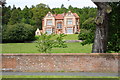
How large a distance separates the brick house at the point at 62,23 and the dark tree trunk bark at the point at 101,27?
54611mm

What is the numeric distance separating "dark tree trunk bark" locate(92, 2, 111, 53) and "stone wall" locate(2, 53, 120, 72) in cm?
151

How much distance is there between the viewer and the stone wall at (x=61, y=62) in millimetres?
12750

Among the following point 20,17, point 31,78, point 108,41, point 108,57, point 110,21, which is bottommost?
point 31,78

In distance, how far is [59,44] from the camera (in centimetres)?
1532

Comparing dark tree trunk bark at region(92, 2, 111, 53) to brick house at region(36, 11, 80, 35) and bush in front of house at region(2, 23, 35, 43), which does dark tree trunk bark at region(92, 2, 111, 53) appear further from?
brick house at region(36, 11, 80, 35)

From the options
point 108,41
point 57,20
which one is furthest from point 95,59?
point 57,20

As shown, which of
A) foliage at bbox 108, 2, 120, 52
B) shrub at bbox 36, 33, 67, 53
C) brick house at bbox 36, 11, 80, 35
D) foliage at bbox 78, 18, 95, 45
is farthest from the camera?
brick house at bbox 36, 11, 80, 35

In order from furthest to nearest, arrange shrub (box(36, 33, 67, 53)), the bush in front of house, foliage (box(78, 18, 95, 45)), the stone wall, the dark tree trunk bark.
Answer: the bush in front of house < foliage (box(78, 18, 95, 45)) < shrub (box(36, 33, 67, 53)) < the dark tree trunk bark < the stone wall

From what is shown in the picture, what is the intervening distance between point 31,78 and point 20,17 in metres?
66.9

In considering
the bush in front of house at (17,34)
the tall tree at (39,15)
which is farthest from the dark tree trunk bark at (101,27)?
the tall tree at (39,15)

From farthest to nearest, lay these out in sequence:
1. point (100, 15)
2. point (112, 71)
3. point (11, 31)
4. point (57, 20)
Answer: point (57, 20) → point (11, 31) → point (100, 15) → point (112, 71)

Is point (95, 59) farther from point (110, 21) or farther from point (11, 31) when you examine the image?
point (11, 31)

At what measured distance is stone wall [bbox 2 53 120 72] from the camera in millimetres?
12750

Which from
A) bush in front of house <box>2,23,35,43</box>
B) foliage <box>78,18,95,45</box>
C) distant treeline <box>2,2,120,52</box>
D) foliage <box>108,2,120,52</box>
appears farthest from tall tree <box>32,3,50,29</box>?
foliage <box>108,2,120,52</box>
